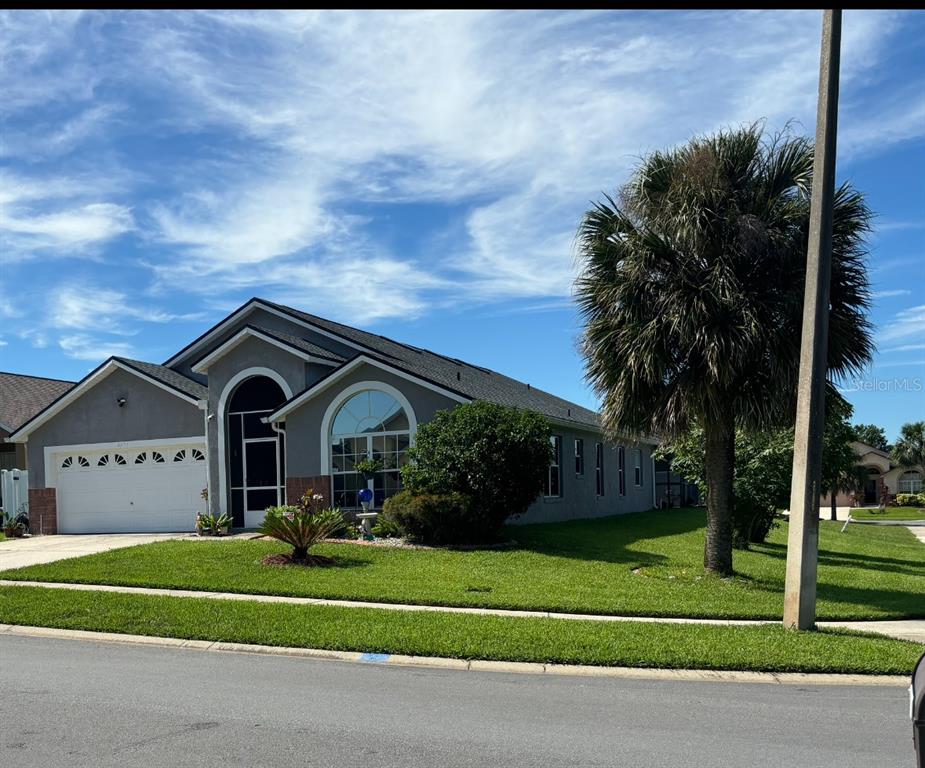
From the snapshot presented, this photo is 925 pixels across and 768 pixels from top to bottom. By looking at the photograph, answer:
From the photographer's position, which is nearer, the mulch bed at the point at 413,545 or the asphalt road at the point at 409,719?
the asphalt road at the point at 409,719

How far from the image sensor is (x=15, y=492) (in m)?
26.9

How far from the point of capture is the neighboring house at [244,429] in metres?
22.1

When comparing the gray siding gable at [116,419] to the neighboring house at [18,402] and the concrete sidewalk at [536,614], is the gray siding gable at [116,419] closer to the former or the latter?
the neighboring house at [18,402]

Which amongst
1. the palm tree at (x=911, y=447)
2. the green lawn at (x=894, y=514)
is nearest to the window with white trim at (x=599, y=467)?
the green lawn at (x=894, y=514)

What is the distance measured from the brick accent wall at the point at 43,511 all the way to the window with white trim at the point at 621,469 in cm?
1752

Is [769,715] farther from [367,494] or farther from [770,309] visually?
[367,494]

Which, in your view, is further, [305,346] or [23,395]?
[23,395]

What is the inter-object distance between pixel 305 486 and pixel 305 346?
3.67m

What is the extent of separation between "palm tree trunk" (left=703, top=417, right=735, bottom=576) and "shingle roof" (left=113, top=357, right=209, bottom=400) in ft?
46.1

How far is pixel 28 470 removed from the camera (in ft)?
86.0

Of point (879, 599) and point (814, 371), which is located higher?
point (814, 371)

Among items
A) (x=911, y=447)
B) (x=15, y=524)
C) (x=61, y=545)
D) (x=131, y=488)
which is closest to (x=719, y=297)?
(x=61, y=545)

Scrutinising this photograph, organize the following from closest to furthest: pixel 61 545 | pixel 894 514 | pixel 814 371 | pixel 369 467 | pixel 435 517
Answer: pixel 814 371, pixel 435 517, pixel 61 545, pixel 369 467, pixel 894 514

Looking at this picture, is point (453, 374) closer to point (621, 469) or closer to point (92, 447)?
point (621, 469)
